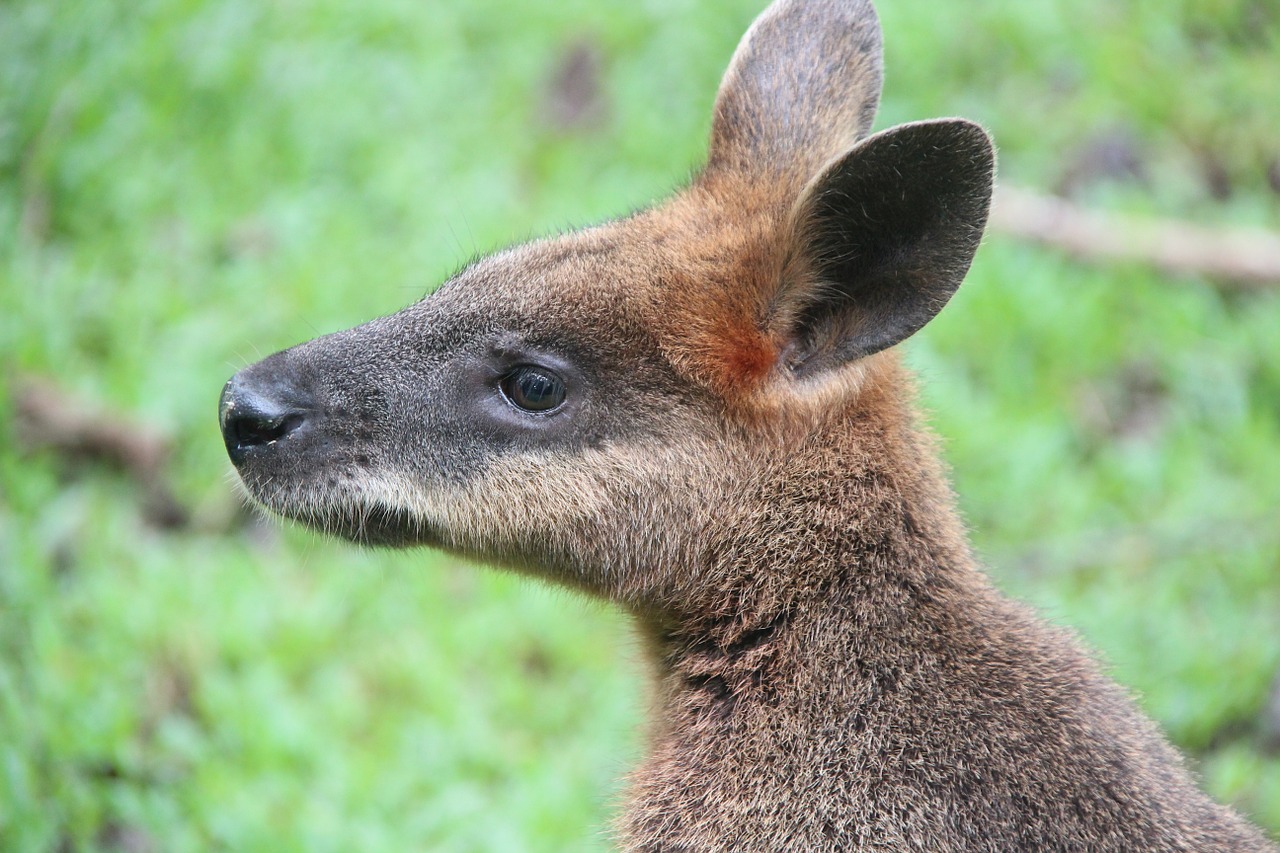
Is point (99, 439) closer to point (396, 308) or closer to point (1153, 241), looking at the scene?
point (396, 308)

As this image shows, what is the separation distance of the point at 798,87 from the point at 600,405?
1115mm

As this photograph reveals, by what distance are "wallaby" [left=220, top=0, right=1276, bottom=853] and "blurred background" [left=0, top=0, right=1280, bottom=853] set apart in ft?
1.93

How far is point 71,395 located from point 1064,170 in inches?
196

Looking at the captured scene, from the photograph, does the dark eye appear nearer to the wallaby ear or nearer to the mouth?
the mouth

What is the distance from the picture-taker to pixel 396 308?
631cm

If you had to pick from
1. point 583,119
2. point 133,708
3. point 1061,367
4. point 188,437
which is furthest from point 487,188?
point 133,708

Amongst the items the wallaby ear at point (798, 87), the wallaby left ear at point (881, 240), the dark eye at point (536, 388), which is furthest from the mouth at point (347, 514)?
the wallaby ear at point (798, 87)

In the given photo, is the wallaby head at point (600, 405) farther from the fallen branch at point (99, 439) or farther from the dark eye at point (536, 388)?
the fallen branch at point (99, 439)

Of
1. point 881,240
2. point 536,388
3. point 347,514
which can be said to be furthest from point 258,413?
point 881,240

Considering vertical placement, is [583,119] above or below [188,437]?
above

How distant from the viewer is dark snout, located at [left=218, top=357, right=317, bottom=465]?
11.1 ft

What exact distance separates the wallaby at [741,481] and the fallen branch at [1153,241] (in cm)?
368

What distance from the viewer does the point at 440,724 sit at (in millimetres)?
4840

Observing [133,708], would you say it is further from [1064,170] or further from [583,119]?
[1064,170]
